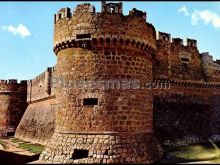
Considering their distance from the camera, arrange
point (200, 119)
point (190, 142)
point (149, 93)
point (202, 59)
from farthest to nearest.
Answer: point (202, 59)
point (200, 119)
point (190, 142)
point (149, 93)

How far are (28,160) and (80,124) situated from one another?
3823mm

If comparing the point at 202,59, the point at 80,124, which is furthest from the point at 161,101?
the point at 80,124

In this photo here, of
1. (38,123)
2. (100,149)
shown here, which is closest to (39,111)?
(38,123)

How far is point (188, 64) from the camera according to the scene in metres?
17.4

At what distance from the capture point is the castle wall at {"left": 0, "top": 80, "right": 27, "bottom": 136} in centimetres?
2720

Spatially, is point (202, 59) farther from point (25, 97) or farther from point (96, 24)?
point (25, 97)

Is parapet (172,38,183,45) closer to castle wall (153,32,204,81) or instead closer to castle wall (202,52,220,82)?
castle wall (153,32,204,81)

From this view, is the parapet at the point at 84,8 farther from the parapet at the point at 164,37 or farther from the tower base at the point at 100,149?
the parapet at the point at 164,37

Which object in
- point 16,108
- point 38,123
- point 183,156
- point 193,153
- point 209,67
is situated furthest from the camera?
point 16,108

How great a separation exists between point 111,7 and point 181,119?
808 centimetres

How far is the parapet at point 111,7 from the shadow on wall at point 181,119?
238 inches

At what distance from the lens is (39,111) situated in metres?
22.7

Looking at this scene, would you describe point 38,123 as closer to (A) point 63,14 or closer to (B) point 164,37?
(A) point 63,14

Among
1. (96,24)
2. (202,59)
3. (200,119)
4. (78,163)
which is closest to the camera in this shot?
(78,163)
